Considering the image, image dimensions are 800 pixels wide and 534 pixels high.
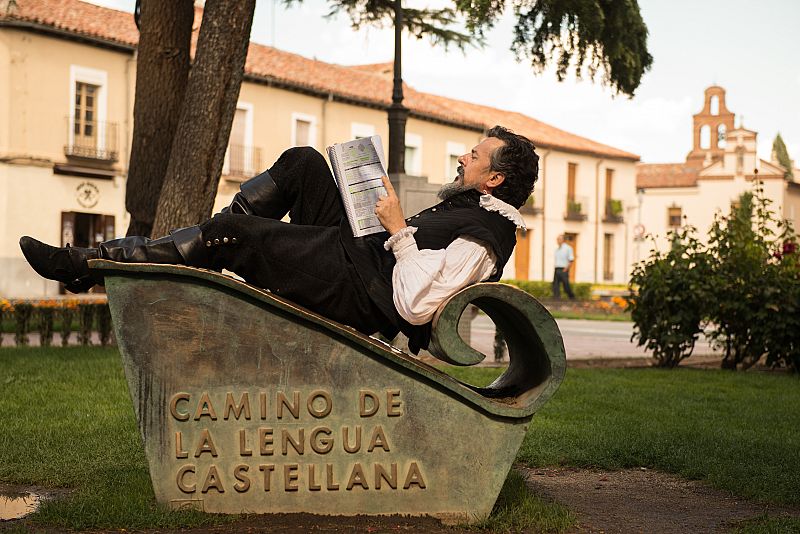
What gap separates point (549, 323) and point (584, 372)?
5.88m

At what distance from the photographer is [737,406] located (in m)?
6.84

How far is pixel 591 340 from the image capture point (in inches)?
564

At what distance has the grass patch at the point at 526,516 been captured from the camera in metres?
3.41

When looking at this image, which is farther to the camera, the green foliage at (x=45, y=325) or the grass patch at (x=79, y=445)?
the green foliage at (x=45, y=325)

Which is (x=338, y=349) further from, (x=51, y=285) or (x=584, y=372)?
(x=51, y=285)

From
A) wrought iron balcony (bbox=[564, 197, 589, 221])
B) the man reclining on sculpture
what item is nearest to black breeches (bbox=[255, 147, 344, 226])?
the man reclining on sculpture

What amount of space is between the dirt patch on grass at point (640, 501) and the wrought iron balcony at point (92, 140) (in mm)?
22464

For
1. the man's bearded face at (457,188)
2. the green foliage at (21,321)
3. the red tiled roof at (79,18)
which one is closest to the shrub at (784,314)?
the man's bearded face at (457,188)

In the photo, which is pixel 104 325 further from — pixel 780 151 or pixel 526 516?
pixel 780 151

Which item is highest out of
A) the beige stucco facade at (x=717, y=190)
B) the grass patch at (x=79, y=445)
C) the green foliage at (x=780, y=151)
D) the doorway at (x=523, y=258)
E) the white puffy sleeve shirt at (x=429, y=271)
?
the green foliage at (x=780, y=151)

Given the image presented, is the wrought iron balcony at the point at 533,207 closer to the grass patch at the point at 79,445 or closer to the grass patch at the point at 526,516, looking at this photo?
the grass patch at the point at 79,445

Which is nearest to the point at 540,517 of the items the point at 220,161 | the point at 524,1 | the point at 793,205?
the point at 220,161

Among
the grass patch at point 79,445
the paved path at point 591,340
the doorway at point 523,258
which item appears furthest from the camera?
the doorway at point 523,258

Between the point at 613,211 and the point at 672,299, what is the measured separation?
120ft
